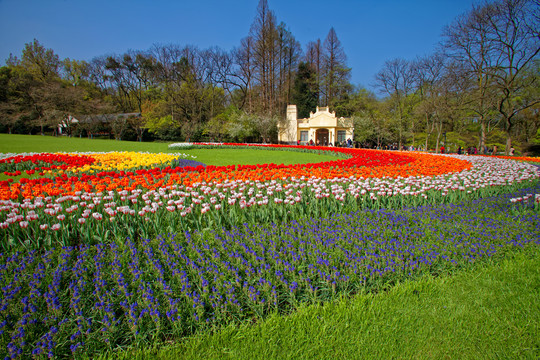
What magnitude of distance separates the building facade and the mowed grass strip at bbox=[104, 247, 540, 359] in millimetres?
38085

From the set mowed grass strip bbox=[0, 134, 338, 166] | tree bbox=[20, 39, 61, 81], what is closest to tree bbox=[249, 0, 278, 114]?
mowed grass strip bbox=[0, 134, 338, 166]

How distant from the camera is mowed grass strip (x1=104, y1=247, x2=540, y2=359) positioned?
2.00m

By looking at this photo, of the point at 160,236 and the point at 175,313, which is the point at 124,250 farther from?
the point at 175,313

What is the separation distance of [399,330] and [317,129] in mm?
41643

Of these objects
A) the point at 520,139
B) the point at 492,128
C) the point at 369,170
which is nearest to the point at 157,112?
the point at 369,170

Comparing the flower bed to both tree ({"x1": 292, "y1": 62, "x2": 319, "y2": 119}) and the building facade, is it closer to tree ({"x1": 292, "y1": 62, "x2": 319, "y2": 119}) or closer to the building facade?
the building facade

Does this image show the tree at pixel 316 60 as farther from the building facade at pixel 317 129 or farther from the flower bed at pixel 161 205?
the flower bed at pixel 161 205

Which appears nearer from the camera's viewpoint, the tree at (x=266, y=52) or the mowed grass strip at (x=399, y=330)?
the mowed grass strip at (x=399, y=330)

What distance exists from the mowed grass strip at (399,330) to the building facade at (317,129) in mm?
38085

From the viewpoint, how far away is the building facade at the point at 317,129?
1619 inches

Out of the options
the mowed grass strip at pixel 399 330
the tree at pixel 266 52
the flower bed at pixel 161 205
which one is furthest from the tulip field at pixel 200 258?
Answer: the tree at pixel 266 52

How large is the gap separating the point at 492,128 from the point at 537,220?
41.2 m

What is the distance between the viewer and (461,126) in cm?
3881

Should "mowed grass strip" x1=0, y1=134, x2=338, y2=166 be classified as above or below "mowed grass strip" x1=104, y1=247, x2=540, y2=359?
above
